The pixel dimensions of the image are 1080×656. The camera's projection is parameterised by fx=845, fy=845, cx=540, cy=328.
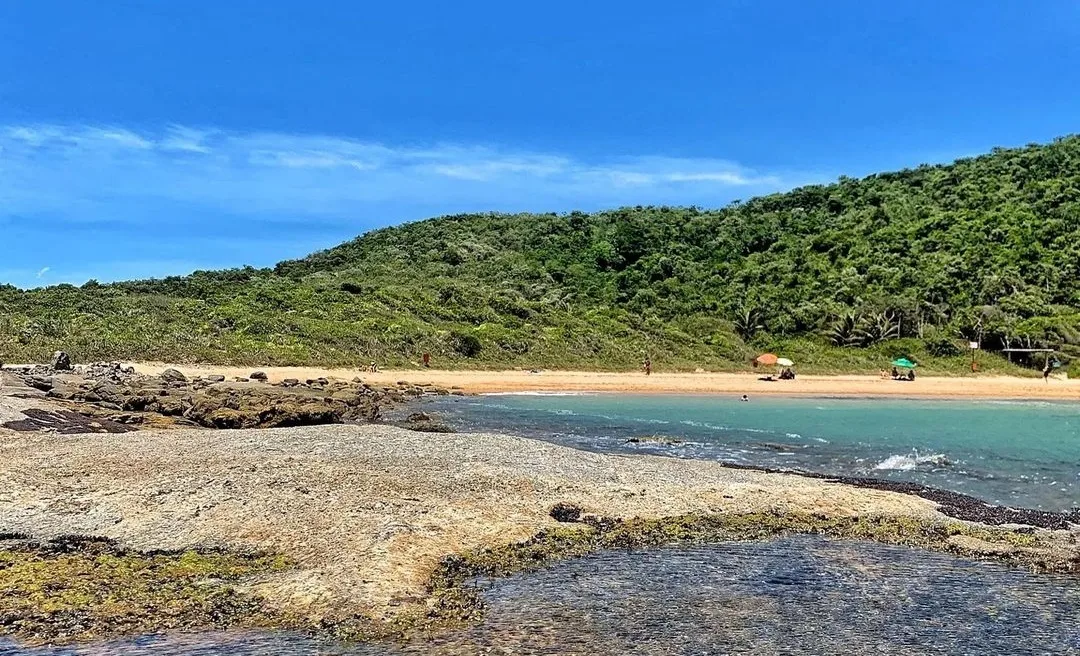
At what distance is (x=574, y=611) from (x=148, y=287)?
65153 mm

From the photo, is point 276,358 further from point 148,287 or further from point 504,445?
point 504,445

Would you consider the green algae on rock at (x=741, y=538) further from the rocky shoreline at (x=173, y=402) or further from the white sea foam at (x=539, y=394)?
the white sea foam at (x=539, y=394)

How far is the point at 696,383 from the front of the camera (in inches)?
1889

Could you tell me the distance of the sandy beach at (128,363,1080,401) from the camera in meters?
43.3

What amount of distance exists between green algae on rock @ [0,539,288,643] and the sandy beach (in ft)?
104

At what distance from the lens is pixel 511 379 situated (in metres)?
47.1

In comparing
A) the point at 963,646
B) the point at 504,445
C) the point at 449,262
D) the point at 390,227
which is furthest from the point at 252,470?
the point at 390,227

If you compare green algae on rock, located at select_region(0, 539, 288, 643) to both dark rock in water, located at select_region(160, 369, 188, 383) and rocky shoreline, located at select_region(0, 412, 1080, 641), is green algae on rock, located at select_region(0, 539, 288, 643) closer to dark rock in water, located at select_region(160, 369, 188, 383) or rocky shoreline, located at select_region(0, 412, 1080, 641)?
rocky shoreline, located at select_region(0, 412, 1080, 641)

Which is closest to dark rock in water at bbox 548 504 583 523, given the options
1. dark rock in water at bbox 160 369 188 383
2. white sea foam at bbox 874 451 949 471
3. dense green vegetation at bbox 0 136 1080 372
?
white sea foam at bbox 874 451 949 471

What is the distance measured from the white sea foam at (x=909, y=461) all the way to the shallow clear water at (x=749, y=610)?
26.9 ft

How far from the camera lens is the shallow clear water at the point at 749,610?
7504mm

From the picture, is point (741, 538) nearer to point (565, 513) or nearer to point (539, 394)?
point (565, 513)

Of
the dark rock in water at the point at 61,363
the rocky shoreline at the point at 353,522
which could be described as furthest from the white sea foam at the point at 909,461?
the dark rock in water at the point at 61,363

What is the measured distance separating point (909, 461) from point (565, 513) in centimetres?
1073
